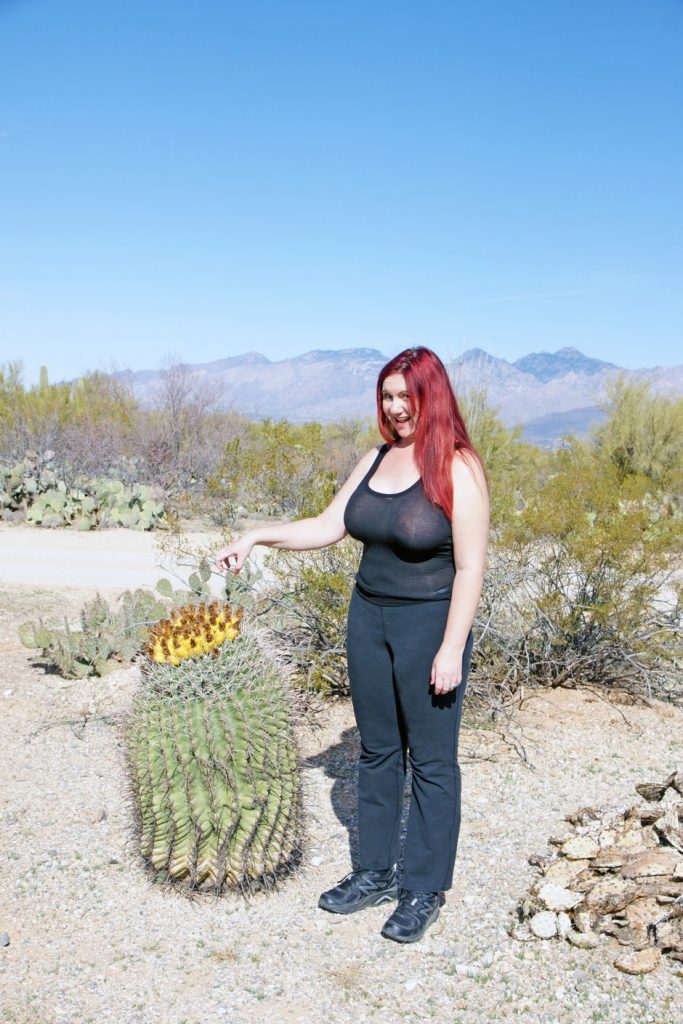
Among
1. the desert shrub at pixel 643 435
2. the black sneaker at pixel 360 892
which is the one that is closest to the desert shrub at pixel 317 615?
the black sneaker at pixel 360 892

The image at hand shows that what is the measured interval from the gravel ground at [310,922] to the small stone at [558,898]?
148mm

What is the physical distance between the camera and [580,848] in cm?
357

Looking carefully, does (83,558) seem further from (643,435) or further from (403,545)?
(643,435)

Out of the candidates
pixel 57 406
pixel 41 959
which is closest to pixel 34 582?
pixel 41 959

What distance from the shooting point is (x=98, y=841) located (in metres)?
4.00

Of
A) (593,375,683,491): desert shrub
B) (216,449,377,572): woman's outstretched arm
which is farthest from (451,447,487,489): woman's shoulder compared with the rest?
(593,375,683,491): desert shrub

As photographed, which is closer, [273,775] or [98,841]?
[273,775]

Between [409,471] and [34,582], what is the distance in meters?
7.41

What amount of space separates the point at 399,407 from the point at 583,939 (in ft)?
6.31

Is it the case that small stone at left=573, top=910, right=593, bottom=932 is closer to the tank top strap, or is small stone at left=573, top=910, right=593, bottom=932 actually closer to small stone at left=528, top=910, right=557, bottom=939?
small stone at left=528, top=910, right=557, bottom=939

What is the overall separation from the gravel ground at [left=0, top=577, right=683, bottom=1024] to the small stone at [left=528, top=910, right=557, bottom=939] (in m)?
0.03

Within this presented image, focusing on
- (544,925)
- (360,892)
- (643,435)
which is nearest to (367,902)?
(360,892)

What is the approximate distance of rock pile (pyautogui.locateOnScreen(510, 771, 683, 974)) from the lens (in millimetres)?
3090

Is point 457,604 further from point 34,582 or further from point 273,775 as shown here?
point 34,582
